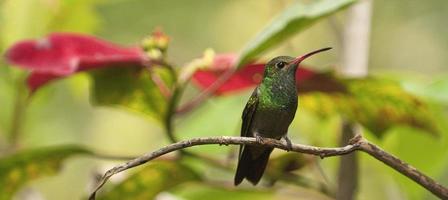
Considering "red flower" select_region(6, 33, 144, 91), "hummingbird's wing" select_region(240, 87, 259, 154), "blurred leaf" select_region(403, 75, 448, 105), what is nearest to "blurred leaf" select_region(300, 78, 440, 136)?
"blurred leaf" select_region(403, 75, 448, 105)

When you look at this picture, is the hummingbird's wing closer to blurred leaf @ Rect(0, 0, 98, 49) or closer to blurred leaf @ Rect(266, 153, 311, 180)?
blurred leaf @ Rect(266, 153, 311, 180)

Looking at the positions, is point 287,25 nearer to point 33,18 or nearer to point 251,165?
point 251,165

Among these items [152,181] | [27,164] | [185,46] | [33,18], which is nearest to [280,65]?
[152,181]

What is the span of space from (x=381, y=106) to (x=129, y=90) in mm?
350

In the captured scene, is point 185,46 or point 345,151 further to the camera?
point 185,46

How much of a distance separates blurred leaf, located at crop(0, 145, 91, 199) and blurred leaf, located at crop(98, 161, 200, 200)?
80 mm

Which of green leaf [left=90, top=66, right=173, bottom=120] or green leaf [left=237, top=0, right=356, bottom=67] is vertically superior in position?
green leaf [left=237, top=0, right=356, bottom=67]

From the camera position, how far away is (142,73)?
124 centimetres

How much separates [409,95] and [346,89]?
8cm

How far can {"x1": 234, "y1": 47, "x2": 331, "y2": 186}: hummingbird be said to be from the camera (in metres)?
0.97

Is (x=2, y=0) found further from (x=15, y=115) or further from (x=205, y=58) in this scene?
(x=205, y=58)

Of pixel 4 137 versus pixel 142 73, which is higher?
pixel 142 73

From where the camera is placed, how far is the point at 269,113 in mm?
1018

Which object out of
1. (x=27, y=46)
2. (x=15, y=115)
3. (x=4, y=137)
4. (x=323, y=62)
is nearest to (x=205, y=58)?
(x=27, y=46)
